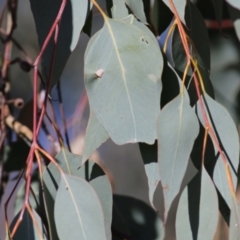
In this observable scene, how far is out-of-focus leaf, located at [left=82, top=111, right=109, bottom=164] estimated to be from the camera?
0.90 metres

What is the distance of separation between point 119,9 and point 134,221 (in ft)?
1.57

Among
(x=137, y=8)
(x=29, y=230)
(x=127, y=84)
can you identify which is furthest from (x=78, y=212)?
(x=137, y=8)

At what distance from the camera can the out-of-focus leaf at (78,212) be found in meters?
0.85

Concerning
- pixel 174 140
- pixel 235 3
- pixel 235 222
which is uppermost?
pixel 235 3

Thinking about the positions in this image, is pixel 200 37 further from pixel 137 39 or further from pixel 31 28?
pixel 31 28

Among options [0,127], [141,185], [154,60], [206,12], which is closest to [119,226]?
[0,127]

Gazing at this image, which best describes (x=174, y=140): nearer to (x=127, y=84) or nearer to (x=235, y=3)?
(x=127, y=84)

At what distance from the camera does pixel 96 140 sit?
901 millimetres

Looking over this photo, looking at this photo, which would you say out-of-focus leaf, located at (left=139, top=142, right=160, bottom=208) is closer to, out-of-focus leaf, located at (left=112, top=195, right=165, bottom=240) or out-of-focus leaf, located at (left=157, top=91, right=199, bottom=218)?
out-of-focus leaf, located at (left=157, top=91, right=199, bottom=218)

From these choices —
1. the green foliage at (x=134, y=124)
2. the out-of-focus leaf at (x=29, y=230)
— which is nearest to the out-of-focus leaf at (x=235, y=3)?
the green foliage at (x=134, y=124)


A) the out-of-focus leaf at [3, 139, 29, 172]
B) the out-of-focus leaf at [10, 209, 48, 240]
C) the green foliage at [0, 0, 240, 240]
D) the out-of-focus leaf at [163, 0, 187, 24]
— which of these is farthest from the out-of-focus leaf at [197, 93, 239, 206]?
the out-of-focus leaf at [3, 139, 29, 172]

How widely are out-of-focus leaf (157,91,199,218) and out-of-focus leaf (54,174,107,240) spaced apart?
0.09m

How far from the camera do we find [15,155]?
1.48m

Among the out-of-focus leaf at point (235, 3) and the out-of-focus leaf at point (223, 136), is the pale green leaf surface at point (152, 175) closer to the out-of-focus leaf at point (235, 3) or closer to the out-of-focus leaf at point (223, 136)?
the out-of-focus leaf at point (223, 136)
